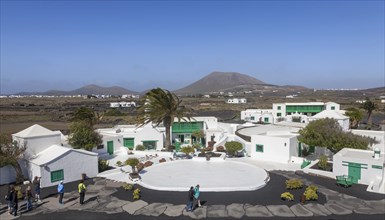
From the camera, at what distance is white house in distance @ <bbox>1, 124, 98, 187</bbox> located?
23.6 meters

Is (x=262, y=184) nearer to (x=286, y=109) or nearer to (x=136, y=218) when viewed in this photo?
(x=136, y=218)

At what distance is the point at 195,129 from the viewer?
46844 millimetres

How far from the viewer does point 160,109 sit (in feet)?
127

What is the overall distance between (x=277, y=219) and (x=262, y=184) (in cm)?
623

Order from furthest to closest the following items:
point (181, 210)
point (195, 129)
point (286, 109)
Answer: point (286, 109)
point (195, 129)
point (181, 210)

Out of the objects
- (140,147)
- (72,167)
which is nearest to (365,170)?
(72,167)

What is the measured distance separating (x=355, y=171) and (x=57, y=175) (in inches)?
941

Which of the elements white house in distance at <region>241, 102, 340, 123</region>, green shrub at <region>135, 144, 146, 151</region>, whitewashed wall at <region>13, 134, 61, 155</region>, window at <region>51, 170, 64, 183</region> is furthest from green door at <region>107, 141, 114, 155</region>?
white house in distance at <region>241, 102, 340, 123</region>

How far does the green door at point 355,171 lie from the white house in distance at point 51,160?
2144 centimetres

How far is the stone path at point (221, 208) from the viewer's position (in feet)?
58.0

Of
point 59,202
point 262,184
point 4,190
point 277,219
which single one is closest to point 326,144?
point 262,184

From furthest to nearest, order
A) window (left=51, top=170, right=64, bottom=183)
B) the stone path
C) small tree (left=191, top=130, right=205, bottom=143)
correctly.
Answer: small tree (left=191, top=130, right=205, bottom=143) → window (left=51, top=170, right=64, bottom=183) → the stone path

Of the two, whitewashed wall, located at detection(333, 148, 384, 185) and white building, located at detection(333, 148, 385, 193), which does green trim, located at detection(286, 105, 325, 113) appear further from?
whitewashed wall, located at detection(333, 148, 384, 185)

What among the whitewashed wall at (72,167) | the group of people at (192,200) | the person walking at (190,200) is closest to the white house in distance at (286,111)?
the whitewashed wall at (72,167)
